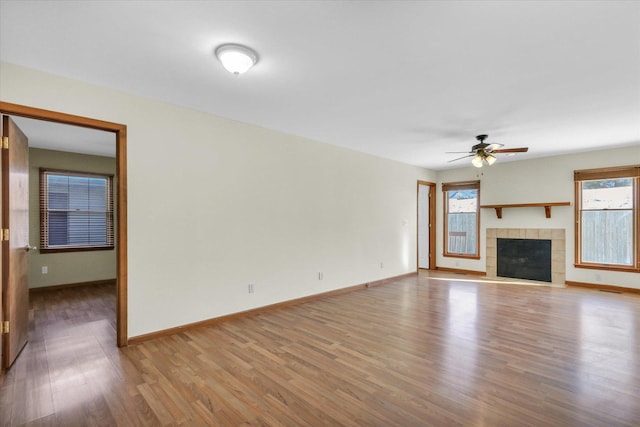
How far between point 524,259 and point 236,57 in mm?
6975

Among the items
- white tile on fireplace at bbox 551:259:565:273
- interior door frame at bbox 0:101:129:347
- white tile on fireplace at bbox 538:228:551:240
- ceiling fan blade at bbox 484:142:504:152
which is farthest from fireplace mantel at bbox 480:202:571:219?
interior door frame at bbox 0:101:129:347

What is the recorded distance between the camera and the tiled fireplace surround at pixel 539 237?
6262mm

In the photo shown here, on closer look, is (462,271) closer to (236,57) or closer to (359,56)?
(359,56)

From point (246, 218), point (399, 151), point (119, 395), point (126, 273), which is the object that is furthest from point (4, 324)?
point (399, 151)

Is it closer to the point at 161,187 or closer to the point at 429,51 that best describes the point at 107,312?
the point at 161,187

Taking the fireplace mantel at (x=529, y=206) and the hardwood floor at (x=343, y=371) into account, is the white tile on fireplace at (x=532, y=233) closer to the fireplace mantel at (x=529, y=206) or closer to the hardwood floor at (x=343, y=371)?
the fireplace mantel at (x=529, y=206)

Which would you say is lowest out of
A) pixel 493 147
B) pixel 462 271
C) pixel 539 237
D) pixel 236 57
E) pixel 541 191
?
pixel 462 271

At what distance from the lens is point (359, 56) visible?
2500 millimetres

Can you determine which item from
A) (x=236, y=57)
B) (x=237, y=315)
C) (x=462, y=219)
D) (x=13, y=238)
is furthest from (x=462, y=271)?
(x=13, y=238)

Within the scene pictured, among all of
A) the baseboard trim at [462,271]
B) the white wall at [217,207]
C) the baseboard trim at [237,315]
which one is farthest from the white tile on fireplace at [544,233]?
the white wall at [217,207]

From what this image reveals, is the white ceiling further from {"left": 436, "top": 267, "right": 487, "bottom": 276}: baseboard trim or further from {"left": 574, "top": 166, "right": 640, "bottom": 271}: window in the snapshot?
{"left": 436, "top": 267, "right": 487, "bottom": 276}: baseboard trim

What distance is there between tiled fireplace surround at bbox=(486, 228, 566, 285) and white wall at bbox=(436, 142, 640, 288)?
86mm

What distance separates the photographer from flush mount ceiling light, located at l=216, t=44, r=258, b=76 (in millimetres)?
2357

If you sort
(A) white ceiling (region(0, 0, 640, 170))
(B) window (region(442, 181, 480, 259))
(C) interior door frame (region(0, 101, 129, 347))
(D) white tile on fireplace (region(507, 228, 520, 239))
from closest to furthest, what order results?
(A) white ceiling (region(0, 0, 640, 170))
(C) interior door frame (region(0, 101, 129, 347))
(D) white tile on fireplace (region(507, 228, 520, 239))
(B) window (region(442, 181, 480, 259))
